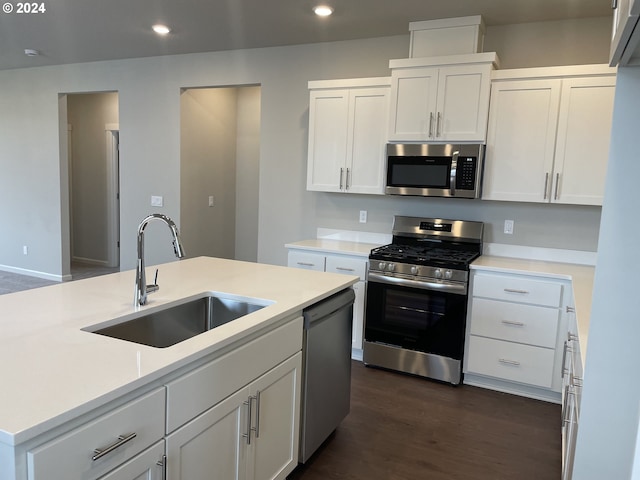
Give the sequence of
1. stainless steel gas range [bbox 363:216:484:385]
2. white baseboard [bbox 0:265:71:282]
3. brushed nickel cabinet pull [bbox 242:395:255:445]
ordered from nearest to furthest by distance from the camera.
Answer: brushed nickel cabinet pull [bbox 242:395:255:445], stainless steel gas range [bbox 363:216:484:385], white baseboard [bbox 0:265:71:282]

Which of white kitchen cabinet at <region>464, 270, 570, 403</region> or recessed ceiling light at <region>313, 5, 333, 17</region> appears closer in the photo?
white kitchen cabinet at <region>464, 270, 570, 403</region>

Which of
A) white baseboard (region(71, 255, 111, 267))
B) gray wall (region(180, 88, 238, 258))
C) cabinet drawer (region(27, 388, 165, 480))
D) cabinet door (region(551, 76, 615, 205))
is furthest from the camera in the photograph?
white baseboard (region(71, 255, 111, 267))

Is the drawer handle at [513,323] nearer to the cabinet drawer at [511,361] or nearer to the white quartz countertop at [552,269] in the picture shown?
the cabinet drawer at [511,361]

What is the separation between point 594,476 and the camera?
1.41m

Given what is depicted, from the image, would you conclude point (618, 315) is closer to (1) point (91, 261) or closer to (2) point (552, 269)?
(2) point (552, 269)

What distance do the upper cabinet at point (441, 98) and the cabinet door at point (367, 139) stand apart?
0.15 m

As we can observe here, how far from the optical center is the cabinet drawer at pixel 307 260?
3941 millimetres

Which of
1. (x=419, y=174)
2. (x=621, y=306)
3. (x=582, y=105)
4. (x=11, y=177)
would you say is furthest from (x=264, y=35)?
(x=11, y=177)

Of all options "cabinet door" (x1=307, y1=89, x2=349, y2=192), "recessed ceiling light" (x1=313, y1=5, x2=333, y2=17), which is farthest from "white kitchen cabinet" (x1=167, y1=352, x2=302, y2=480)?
"recessed ceiling light" (x1=313, y1=5, x2=333, y2=17)

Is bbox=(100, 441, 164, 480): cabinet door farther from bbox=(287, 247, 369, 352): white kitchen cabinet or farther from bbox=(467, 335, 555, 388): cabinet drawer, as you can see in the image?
bbox=(467, 335, 555, 388): cabinet drawer

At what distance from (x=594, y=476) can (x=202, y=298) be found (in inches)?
63.9

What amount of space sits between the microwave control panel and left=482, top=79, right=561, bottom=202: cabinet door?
113 millimetres

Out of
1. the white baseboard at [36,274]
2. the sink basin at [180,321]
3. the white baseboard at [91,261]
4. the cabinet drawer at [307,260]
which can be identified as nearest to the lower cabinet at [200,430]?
the sink basin at [180,321]

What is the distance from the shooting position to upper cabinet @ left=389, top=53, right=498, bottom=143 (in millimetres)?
3451
